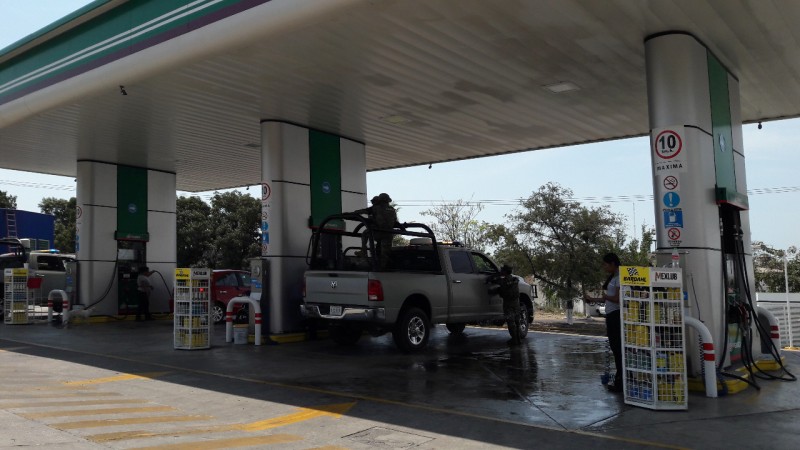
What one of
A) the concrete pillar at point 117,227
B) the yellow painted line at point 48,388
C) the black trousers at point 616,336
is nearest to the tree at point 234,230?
A: the concrete pillar at point 117,227

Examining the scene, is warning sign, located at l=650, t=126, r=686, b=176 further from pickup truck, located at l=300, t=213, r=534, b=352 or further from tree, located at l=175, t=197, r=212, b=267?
tree, located at l=175, t=197, r=212, b=267

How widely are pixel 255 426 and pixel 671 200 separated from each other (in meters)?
5.59

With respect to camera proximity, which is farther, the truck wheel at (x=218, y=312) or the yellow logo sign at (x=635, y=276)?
the truck wheel at (x=218, y=312)

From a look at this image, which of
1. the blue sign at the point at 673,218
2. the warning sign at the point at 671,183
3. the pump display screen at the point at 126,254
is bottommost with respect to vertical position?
the blue sign at the point at 673,218

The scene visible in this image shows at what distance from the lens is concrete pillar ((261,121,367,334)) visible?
12391 mm

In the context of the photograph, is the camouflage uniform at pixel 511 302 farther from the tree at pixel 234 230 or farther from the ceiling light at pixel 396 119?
the tree at pixel 234 230

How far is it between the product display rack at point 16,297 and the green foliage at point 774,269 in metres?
32.1

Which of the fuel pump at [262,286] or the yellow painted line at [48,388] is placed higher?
the fuel pump at [262,286]

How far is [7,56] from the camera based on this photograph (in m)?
11.8

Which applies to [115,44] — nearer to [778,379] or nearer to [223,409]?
[223,409]

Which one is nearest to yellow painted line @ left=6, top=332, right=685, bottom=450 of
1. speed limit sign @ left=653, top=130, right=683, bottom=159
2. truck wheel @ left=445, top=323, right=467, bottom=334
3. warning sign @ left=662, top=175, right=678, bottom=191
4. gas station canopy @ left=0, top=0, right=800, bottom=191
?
warning sign @ left=662, top=175, right=678, bottom=191

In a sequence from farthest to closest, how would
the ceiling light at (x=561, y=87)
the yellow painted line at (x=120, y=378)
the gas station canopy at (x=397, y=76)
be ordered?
the ceiling light at (x=561, y=87) < the yellow painted line at (x=120, y=378) < the gas station canopy at (x=397, y=76)

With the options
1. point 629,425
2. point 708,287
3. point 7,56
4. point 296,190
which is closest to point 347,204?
point 296,190

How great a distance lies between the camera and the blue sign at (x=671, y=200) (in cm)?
779
